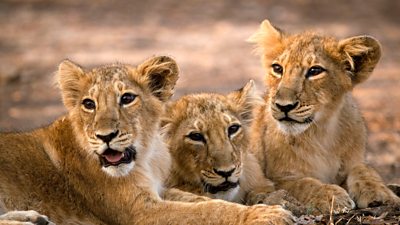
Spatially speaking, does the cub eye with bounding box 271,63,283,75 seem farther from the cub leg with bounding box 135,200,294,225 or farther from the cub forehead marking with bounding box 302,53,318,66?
the cub leg with bounding box 135,200,294,225

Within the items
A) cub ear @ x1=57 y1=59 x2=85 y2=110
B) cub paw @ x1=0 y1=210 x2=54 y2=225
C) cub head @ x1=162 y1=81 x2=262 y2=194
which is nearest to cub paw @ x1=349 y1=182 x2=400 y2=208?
cub head @ x1=162 y1=81 x2=262 y2=194

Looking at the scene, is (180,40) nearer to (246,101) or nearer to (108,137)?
(246,101)

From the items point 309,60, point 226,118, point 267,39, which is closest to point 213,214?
point 226,118

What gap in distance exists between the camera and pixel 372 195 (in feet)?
29.3

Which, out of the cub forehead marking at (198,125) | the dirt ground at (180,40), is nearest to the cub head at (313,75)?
the cub forehead marking at (198,125)

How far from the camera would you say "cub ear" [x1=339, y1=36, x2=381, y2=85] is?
30.7 feet

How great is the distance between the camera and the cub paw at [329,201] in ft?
28.7

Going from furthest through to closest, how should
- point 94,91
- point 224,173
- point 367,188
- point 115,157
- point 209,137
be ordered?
point 367,188, point 209,137, point 224,173, point 94,91, point 115,157

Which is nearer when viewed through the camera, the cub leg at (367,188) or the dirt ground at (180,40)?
the cub leg at (367,188)

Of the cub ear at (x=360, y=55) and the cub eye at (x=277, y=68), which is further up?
the cub ear at (x=360, y=55)

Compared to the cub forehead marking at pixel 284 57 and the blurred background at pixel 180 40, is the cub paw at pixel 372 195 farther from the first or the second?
the blurred background at pixel 180 40

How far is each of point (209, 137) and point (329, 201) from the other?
112 cm

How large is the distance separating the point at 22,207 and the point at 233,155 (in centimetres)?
172

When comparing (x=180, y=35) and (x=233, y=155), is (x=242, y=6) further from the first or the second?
(x=233, y=155)
